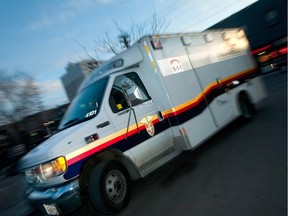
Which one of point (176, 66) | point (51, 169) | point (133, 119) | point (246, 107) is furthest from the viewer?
point (246, 107)

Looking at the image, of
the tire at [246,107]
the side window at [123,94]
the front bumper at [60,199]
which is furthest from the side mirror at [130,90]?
the tire at [246,107]

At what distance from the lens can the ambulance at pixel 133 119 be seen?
4.09m

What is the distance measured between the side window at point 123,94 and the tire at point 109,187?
1.06m

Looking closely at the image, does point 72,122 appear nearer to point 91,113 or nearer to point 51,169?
point 91,113

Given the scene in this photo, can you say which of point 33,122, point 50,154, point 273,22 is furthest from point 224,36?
point 33,122

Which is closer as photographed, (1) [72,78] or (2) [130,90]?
(2) [130,90]

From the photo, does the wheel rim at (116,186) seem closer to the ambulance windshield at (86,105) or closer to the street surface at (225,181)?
the street surface at (225,181)

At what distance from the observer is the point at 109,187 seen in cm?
435

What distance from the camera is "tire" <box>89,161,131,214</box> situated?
163 inches

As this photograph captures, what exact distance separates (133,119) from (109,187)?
1335 mm

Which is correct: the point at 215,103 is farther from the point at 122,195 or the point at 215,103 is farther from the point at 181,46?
the point at 122,195

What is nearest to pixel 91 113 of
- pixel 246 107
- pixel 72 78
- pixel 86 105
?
pixel 86 105

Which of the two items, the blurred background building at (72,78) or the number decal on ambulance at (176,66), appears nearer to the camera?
the number decal on ambulance at (176,66)

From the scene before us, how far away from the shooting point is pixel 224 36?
8016 mm
